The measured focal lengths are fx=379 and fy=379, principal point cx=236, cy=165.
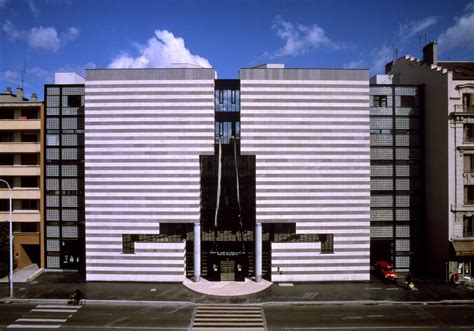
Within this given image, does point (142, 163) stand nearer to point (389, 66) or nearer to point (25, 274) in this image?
Result: point (25, 274)

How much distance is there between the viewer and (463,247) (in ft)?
129

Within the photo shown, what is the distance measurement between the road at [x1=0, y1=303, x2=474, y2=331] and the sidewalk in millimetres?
1211

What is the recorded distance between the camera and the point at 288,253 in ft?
132

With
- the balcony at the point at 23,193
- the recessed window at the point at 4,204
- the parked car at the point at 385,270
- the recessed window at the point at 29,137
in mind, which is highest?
the recessed window at the point at 29,137

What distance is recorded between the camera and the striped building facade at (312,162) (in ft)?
131

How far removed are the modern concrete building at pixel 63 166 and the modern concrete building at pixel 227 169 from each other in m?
4.04

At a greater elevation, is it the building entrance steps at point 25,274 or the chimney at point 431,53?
the chimney at point 431,53

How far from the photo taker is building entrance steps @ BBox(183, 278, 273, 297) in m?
37.0

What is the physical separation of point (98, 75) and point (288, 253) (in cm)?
2754

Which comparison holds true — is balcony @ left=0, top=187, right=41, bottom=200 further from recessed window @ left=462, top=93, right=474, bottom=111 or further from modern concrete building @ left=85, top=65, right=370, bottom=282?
recessed window @ left=462, top=93, right=474, bottom=111

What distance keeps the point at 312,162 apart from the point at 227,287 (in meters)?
15.6

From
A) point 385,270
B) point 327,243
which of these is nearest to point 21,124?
point 327,243

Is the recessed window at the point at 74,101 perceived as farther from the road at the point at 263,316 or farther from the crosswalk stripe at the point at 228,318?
the crosswalk stripe at the point at 228,318

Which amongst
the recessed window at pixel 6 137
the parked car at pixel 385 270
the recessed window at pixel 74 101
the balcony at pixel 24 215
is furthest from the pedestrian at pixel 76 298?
the parked car at pixel 385 270
